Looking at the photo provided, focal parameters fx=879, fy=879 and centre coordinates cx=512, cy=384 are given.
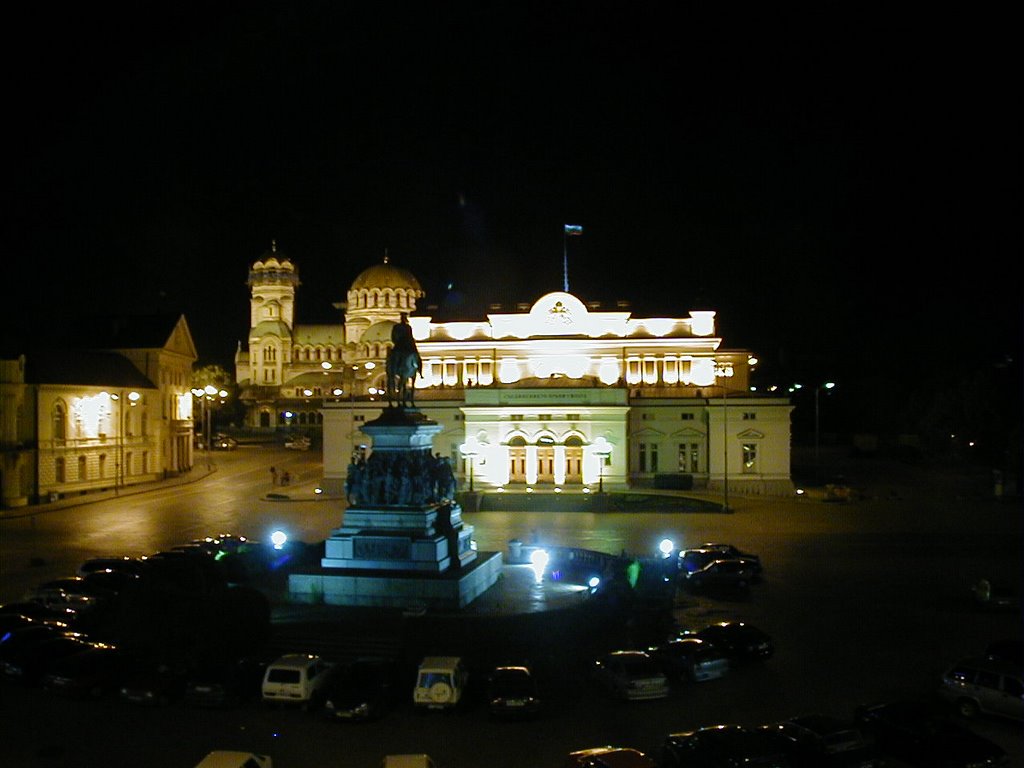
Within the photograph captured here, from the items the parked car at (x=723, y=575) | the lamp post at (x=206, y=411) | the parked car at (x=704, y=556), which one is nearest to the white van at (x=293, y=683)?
the parked car at (x=723, y=575)

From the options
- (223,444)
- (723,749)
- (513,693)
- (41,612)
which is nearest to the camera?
(723,749)

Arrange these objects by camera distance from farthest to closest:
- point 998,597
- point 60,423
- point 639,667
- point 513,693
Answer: point 60,423, point 998,597, point 639,667, point 513,693

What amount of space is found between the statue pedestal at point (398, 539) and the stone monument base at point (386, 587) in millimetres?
23

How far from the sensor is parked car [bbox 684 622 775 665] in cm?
1717

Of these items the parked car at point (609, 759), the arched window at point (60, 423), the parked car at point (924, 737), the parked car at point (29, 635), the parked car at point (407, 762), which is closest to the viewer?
the parked car at point (407, 762)

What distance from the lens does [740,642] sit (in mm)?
17328

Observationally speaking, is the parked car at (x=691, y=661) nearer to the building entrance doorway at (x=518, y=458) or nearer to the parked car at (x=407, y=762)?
the parked car at (x=407, y=762)

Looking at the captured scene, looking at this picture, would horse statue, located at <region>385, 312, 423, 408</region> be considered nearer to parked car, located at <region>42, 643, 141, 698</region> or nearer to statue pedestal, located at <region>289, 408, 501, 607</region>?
statue pedestal, located at <region>289, 408, 501, 607</region>

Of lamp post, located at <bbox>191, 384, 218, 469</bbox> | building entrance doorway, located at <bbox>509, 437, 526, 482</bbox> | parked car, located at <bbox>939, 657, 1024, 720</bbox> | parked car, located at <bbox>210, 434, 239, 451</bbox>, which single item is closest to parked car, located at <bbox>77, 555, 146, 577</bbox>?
parked car, located at <bbox>939, 657, 1024, 720</bbox>

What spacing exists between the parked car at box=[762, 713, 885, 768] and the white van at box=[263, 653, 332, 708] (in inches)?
289

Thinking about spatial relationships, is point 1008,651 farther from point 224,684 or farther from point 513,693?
point 224,684

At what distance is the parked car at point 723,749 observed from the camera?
11.8 metres

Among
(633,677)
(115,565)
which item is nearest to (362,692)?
(633,677)

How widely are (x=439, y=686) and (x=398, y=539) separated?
645 centimetres
